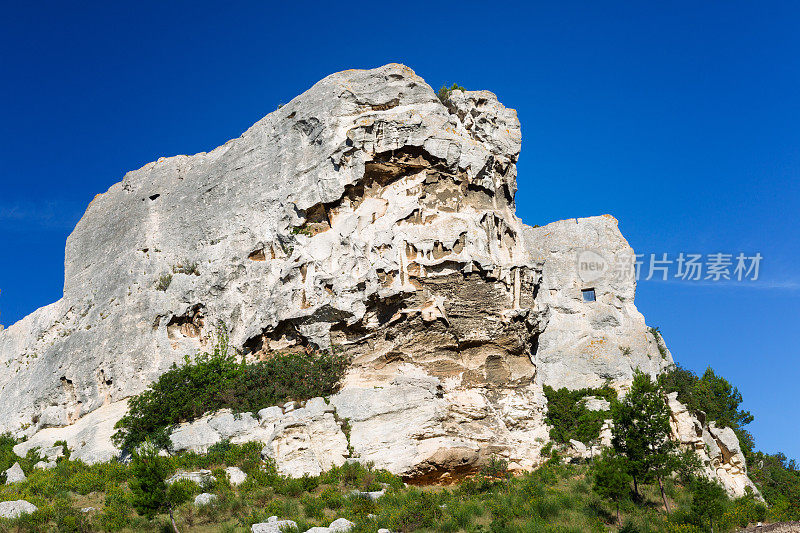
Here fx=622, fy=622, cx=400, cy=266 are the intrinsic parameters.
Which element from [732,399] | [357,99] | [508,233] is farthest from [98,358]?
[732,399]

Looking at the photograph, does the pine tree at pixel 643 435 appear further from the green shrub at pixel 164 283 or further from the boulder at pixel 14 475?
the boulder at pixel 14 475

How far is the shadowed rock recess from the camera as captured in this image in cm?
2253

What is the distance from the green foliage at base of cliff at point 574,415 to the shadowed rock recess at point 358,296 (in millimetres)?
1391

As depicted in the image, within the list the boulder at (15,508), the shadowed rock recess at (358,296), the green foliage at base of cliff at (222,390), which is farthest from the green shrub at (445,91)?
the boulder at (15,508)

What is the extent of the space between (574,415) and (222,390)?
14.7 m

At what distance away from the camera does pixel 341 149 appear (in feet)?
89.0

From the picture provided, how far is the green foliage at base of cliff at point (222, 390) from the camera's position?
2295 cm

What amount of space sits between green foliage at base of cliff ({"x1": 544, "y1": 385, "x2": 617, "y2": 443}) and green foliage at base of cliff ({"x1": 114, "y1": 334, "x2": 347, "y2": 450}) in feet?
30.8

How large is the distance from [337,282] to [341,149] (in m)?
6.14

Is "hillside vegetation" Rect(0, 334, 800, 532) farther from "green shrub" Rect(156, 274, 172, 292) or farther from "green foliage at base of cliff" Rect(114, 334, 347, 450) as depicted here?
"green shrub" Rect(156, 274, 172, 292)

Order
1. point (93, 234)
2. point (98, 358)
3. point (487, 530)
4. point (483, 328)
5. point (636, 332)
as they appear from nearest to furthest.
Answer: point (487, 530) → point (483, 328) → point (98, 358) → point (636, 332) → point (93, 234)

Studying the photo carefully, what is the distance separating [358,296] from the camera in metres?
24.4

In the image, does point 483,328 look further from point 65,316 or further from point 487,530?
point 65,316

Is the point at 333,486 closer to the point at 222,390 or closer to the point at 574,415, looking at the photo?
the point at 222,390
